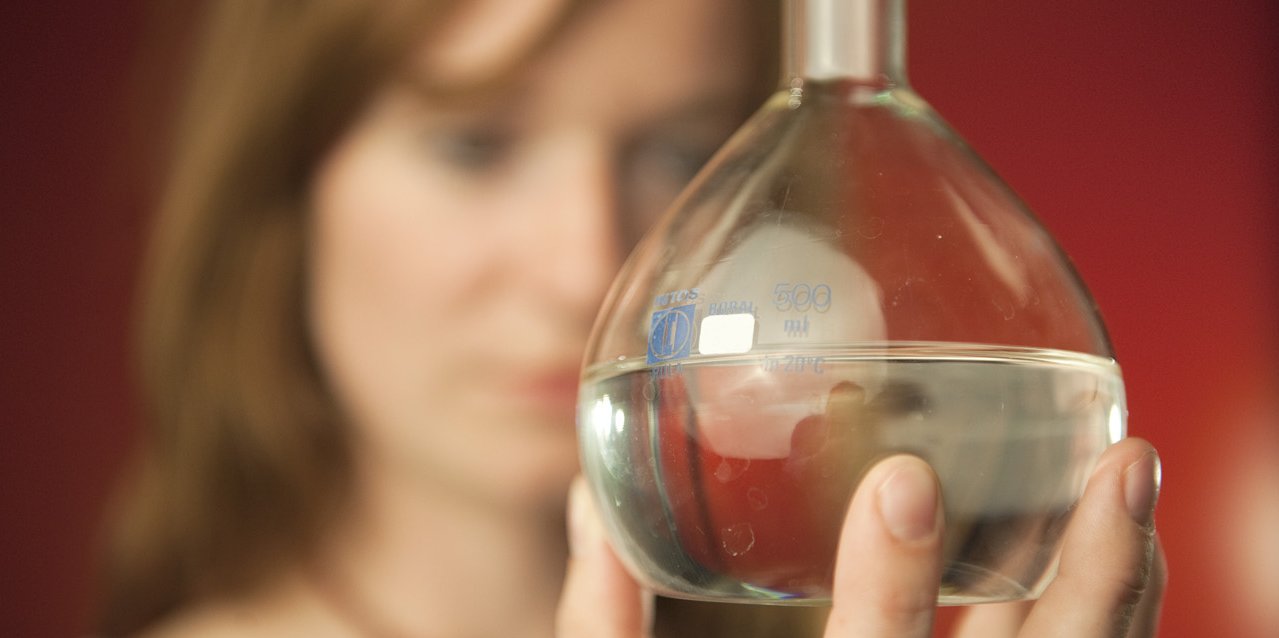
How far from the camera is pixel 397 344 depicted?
0.80 m

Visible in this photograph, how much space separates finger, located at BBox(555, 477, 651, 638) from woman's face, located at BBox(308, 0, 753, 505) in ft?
0.59

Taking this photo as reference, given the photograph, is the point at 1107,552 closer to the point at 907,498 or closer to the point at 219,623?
the point at 907,498

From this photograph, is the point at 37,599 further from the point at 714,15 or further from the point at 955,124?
the point at 955,124

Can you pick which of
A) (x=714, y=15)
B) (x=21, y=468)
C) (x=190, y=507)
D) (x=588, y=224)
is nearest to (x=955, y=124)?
(x=714, y=15)

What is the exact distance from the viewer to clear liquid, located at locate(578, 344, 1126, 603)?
0.34 meters

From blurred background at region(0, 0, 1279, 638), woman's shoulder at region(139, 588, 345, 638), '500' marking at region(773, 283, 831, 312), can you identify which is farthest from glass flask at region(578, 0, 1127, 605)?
blurred background at region(0, 0, 1279, 638)

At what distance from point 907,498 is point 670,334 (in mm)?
88

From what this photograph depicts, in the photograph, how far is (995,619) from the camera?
54 centimetres

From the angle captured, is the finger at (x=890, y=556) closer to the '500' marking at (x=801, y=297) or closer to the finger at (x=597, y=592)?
the '500' marking at (x=801, y=297)

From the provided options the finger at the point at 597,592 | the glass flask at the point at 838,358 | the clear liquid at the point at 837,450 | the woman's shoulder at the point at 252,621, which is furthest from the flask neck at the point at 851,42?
the woman's shoulder at the point at 252,621

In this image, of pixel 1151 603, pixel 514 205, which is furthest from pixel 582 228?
pixel 1151 603

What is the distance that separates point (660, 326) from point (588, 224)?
0.36 meters

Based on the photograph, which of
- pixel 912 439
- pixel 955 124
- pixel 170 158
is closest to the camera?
pixel 912 439

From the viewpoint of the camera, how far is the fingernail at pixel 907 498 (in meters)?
0.33
